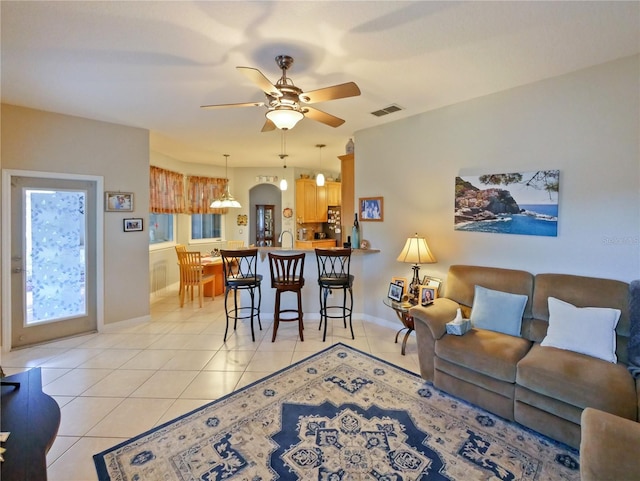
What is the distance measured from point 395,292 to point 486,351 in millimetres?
1445

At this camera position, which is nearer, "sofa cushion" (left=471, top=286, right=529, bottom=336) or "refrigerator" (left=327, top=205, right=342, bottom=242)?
"sofa cushion" (left=471, top=286, right=529, bottom=336)

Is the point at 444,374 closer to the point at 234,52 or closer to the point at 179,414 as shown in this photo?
the point at 179,414

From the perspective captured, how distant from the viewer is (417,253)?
3.51 m

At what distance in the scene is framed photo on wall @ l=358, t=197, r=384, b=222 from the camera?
14.1ft

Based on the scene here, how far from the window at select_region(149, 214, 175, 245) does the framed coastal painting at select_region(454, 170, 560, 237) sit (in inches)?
224

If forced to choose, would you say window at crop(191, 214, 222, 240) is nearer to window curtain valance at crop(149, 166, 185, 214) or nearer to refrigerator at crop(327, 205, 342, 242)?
window curtain valance at crop(149, 166, 185, 214)

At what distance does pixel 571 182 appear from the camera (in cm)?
272

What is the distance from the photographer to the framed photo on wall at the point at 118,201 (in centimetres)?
409

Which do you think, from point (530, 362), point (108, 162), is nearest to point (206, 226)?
point (108, 162)

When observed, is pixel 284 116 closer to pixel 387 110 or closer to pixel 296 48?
pixel 296 48

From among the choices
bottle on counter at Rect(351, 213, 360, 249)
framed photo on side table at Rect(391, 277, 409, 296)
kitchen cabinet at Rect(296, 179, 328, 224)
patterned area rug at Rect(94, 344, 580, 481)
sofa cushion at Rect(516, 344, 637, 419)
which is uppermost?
kitchen cabinet at Rect(296, 179, 328, 224)

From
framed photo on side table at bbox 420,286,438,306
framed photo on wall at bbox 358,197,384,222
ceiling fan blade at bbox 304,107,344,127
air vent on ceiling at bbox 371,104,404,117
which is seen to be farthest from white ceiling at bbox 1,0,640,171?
framed photo on side table at bbox 420,286,438,306

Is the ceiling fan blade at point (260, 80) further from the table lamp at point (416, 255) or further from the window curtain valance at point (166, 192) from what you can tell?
the window curtain valance at point (166, 192)

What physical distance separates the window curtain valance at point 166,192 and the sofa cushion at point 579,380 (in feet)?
19.8
